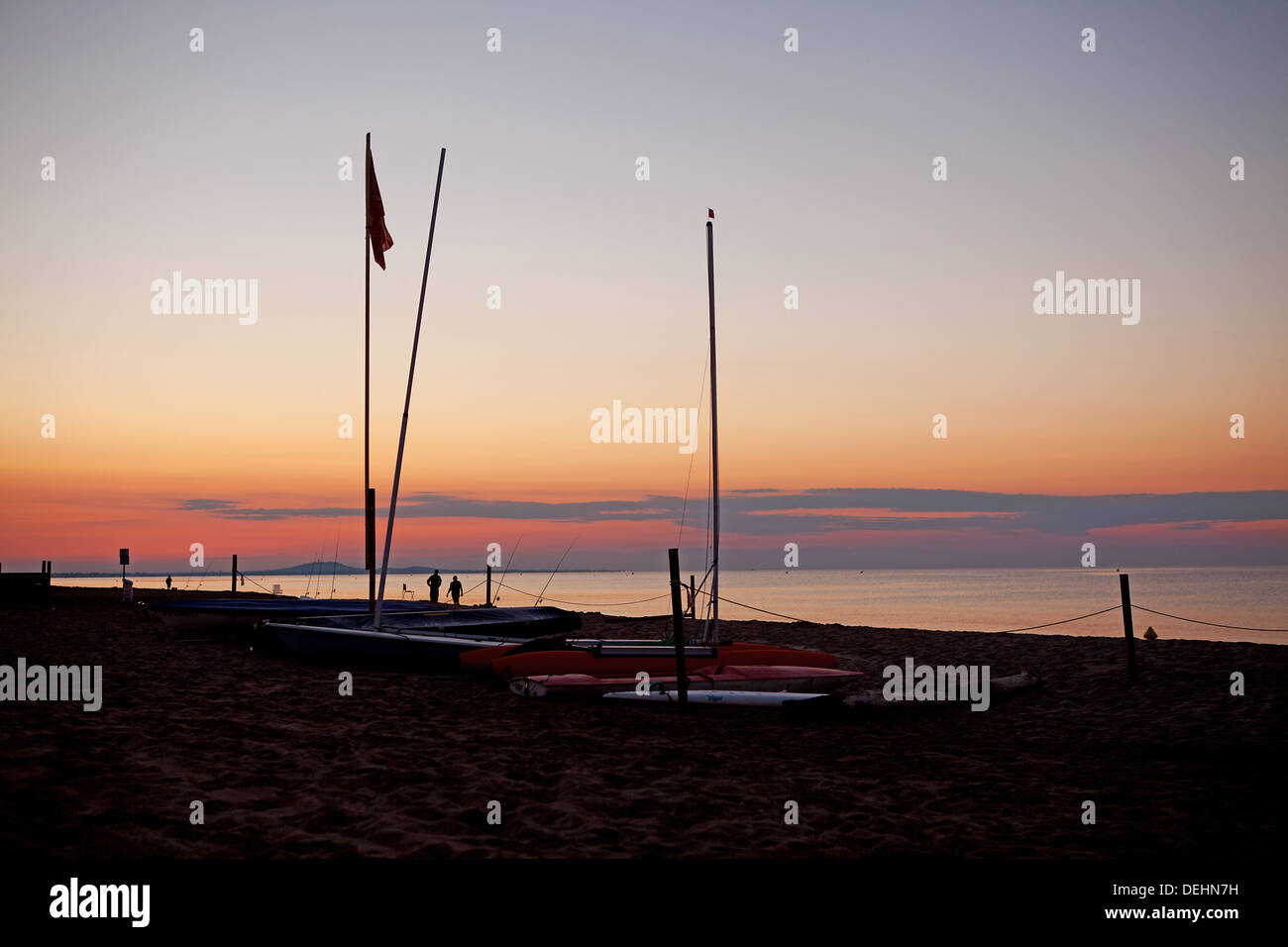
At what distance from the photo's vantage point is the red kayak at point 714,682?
44.2 feet

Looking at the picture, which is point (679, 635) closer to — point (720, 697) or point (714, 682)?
point (720, 697)

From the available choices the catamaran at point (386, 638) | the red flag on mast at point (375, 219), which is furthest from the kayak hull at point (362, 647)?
the red flag on mast at point (375, 219)

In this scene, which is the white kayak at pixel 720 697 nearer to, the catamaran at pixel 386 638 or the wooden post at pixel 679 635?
the wooden post at pixel 679 635

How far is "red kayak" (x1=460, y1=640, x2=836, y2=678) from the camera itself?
1507 centimetres

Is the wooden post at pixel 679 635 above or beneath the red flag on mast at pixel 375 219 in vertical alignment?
beneath

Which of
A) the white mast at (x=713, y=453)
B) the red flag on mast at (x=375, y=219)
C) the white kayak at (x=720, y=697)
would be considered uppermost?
the red flag on mast at (x=375, y=219)

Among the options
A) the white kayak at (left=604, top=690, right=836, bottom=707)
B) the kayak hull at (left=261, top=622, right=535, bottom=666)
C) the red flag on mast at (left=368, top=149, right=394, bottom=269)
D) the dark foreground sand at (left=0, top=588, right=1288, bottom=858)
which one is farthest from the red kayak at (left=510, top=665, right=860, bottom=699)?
the red flag on mast at (left=368, top=149, right=394, bottom=269)

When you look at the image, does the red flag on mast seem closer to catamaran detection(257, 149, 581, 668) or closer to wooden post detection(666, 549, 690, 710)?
catamaran detection(257, 149, 581, 668)

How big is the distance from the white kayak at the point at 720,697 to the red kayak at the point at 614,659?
1860mm

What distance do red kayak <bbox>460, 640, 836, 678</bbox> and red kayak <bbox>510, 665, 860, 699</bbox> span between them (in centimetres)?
39
